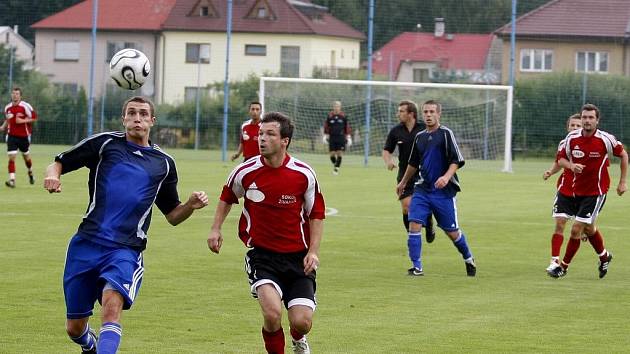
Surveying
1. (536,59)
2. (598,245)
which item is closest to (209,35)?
(536,59)

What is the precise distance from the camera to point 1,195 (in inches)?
918

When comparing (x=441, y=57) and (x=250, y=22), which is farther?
(x=441, y=57)

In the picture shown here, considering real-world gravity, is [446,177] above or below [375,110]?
below

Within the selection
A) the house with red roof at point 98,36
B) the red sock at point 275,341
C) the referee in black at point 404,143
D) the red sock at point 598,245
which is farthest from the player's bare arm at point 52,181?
the house with red roof at point 98,36

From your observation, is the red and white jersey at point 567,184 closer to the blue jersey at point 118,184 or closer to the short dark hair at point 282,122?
the short dark hair at point 282,122

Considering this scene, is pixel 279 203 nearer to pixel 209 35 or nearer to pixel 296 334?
pixel 296 334

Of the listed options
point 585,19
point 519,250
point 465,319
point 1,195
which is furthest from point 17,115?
point 585,19

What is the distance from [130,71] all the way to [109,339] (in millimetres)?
3613

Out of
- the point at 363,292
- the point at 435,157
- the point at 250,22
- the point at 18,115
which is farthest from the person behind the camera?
the point at 250,22

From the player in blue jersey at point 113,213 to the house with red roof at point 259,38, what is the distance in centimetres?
4857

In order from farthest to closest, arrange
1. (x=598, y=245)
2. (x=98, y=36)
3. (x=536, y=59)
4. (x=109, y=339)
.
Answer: (x=98, y=36) < (x=536, y=59) < (x=598, y=245) < (x=109, y=339)

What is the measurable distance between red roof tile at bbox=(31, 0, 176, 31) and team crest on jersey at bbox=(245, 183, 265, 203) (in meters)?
48.0

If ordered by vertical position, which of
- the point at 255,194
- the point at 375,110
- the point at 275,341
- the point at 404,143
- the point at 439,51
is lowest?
Answer: the point at 275,341

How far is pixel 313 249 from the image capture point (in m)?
7.87
